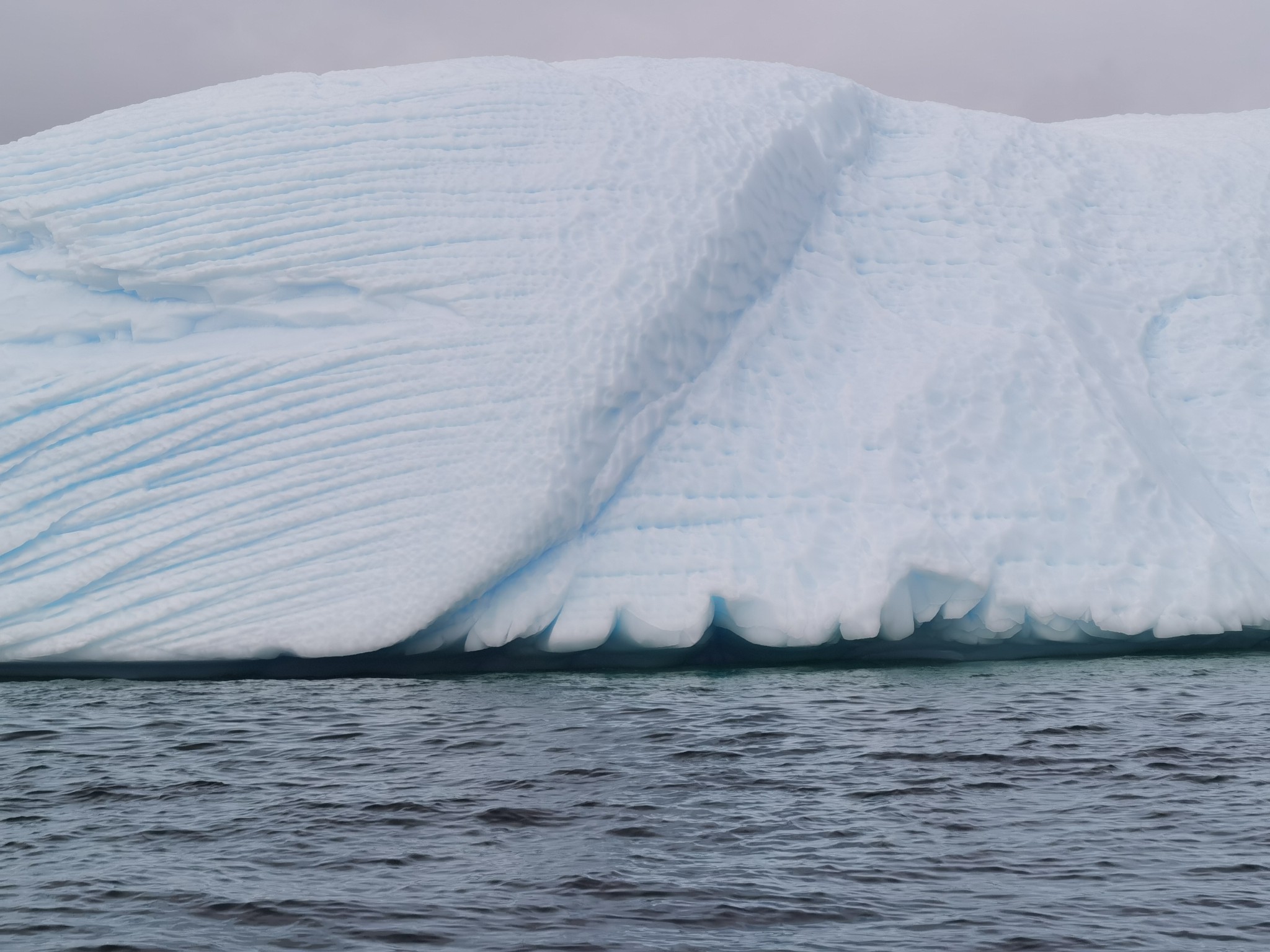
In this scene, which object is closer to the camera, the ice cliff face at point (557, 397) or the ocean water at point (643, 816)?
the ocean water at point (643, 816)

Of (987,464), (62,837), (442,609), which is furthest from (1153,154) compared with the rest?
(62,837)

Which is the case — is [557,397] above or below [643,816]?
above

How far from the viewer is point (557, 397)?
827 centimetres

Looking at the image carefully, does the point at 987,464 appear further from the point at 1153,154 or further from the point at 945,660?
the point at 1153,154

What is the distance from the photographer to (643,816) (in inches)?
205

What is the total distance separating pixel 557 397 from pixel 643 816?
3.64m

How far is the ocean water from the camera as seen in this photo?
4.13 metres

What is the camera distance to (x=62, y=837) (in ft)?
16.5

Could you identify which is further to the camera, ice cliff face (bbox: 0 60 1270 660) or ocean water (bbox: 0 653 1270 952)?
ice cliff face (bbox: 0 60 1270 660)

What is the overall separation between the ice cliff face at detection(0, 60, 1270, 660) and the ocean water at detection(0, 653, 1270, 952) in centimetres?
65

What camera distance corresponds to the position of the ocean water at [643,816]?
413cm

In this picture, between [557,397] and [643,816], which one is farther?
[557,397]

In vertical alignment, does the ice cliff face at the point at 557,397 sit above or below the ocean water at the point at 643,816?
above

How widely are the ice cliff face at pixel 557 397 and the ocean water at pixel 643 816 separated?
2.13 feet
